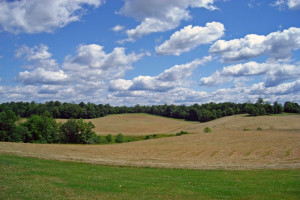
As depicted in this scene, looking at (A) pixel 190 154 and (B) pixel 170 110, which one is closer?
(A) pixel 190 154

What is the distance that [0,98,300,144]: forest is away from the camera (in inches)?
2869

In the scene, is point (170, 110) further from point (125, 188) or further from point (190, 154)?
point (125, 188)

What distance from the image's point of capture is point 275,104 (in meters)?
116

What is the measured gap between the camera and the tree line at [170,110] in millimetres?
115650

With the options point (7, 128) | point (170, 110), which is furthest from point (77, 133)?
point (170, 110)

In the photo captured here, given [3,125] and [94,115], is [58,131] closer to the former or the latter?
[3,125]

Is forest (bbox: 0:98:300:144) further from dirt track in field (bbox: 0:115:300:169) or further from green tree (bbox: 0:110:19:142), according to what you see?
dirt track in field (bbox: 0:115:300:169)

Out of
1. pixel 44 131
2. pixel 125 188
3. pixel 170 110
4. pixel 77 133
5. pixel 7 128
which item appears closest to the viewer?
pixel 125 188

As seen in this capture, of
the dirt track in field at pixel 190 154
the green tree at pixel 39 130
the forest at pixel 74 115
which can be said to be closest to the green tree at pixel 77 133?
the forest at pixel 74 115

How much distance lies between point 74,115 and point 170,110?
5901 cm

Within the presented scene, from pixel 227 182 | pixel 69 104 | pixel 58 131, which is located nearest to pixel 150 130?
pixel 58 131

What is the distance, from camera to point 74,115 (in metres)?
129

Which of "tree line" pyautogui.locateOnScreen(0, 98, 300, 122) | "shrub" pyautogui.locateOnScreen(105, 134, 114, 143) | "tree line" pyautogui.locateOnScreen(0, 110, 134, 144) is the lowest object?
"shrub" pyautogui.locateOnScreen(105, 134, 114, 143)

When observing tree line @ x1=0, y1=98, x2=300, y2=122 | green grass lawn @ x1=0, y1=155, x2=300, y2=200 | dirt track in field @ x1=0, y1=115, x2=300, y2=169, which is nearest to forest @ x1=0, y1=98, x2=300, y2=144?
tree line @ x1=0, y1=98, x2=300, y2=122
